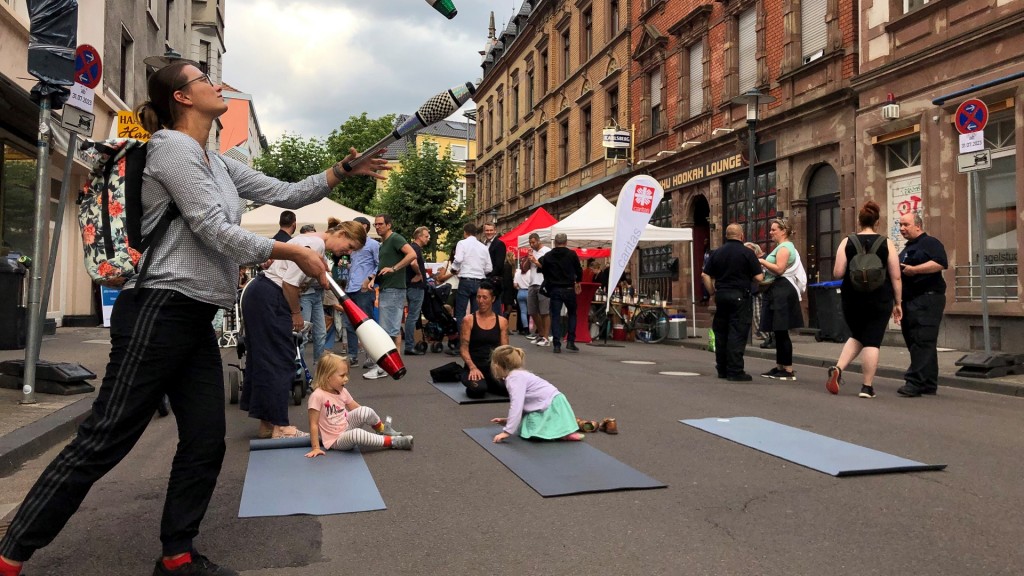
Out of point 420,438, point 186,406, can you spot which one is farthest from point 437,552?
point 420,438

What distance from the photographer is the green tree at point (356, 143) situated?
5781 cm

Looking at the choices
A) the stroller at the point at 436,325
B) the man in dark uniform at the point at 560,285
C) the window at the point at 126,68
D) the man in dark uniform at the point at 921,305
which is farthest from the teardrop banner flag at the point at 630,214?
the window at the point at 126,68

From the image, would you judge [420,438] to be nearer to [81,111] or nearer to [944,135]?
[81,111]

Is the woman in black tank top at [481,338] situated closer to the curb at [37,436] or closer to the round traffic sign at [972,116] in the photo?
the curb at [37,436]

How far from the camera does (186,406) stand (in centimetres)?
304

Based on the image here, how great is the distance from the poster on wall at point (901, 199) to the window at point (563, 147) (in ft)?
68.7

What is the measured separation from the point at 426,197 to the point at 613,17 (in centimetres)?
1722

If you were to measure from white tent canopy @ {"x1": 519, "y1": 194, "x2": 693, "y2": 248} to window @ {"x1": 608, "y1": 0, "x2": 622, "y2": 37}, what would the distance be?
46.1 ft

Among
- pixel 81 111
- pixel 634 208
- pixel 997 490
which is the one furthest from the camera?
pixel 634 208

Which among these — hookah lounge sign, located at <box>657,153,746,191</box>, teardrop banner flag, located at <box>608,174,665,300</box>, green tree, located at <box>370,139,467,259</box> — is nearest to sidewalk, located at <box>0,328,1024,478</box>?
teardrop banner flag, located at <box>608,174,665,300</box>

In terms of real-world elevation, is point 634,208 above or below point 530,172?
below

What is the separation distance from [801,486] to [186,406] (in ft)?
10.4

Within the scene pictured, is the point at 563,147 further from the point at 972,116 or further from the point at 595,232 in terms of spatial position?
the point at 972,116

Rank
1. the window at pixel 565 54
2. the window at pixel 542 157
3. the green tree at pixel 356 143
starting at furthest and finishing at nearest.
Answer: the green tree at pixel 356 143 → the window at pixel 542 157 → the window at pixel 565 54
